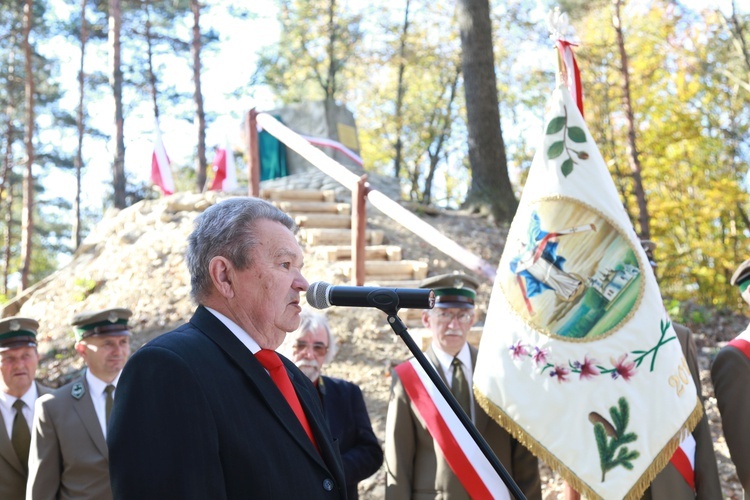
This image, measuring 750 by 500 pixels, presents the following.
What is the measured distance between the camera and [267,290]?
214cm

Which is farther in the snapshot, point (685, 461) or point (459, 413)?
point (685, 461)

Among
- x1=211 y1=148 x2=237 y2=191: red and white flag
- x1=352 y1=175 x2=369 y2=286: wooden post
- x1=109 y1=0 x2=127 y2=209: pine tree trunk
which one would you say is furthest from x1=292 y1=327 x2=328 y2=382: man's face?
x1=109 y1=0 x2=127 y2=209: pine tree trunk

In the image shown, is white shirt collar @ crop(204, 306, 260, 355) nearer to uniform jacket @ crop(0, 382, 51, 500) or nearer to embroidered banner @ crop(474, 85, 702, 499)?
embroidered banner @ crop(474, 85, 702, 499)

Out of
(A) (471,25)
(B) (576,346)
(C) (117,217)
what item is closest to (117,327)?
(B) (576,346)

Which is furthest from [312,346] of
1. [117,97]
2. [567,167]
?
[117,97]

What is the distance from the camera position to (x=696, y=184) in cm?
2027

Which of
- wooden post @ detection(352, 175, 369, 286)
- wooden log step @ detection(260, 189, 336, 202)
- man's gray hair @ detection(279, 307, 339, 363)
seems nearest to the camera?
man's gray hair @ detection(279, 307, 339, 363)

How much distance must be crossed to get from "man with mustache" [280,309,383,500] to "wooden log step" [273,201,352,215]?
583 centimetres

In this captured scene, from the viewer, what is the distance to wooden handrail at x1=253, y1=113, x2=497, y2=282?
600 centimetres

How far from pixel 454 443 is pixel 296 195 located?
6.86 meters

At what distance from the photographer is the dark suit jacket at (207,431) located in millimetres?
1738

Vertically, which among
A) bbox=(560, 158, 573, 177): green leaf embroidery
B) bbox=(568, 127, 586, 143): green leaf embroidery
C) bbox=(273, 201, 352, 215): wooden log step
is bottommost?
bbox=(273, 201, 352, 215): wooden log step

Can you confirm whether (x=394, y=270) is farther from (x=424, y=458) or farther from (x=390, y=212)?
(x=424, y=458)

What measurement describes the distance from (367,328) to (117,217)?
6.26m
